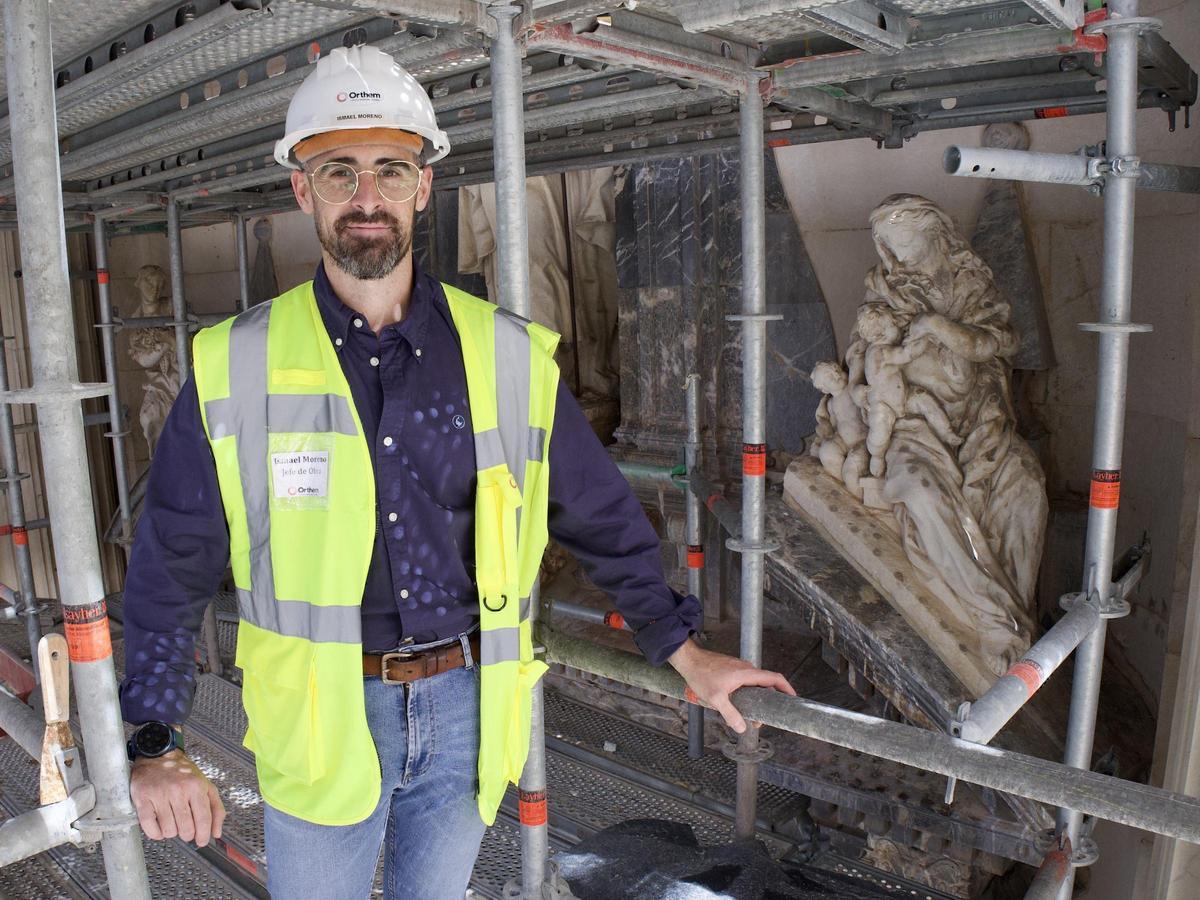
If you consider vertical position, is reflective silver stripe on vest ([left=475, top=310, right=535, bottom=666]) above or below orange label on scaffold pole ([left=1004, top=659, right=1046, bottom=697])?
above

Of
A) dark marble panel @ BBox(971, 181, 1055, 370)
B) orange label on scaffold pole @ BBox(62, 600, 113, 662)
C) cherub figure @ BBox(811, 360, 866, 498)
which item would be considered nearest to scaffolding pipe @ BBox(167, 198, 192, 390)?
cherub figure @ BBox(811, 360, 866, 498)

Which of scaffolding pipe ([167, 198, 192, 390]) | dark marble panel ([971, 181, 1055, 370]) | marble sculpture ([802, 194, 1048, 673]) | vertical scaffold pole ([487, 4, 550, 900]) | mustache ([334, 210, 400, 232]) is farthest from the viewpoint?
scaffolding pipe ([167, 198, 192, 390])

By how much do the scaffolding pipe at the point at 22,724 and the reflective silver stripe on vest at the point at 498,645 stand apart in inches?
28.4

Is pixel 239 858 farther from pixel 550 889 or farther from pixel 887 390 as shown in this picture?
pixel 887 390

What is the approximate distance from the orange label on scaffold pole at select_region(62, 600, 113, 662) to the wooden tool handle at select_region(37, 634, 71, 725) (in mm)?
37

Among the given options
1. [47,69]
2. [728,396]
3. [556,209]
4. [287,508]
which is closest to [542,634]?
[287,508]

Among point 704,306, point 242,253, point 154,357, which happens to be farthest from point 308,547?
point 154,357

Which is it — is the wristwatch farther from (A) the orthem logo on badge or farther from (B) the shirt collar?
(B) the shirt collar

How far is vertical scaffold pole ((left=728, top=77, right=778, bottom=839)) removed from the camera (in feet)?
10.9

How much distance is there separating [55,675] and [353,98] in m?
1.09

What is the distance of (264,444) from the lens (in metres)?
1.70

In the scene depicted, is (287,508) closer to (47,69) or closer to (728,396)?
(47,69)

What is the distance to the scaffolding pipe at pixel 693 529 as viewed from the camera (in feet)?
15.9

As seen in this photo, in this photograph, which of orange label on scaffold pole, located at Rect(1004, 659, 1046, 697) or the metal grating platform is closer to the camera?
orange label on scaffold pole, located at Rect(1004, 659, 1046, 697)
